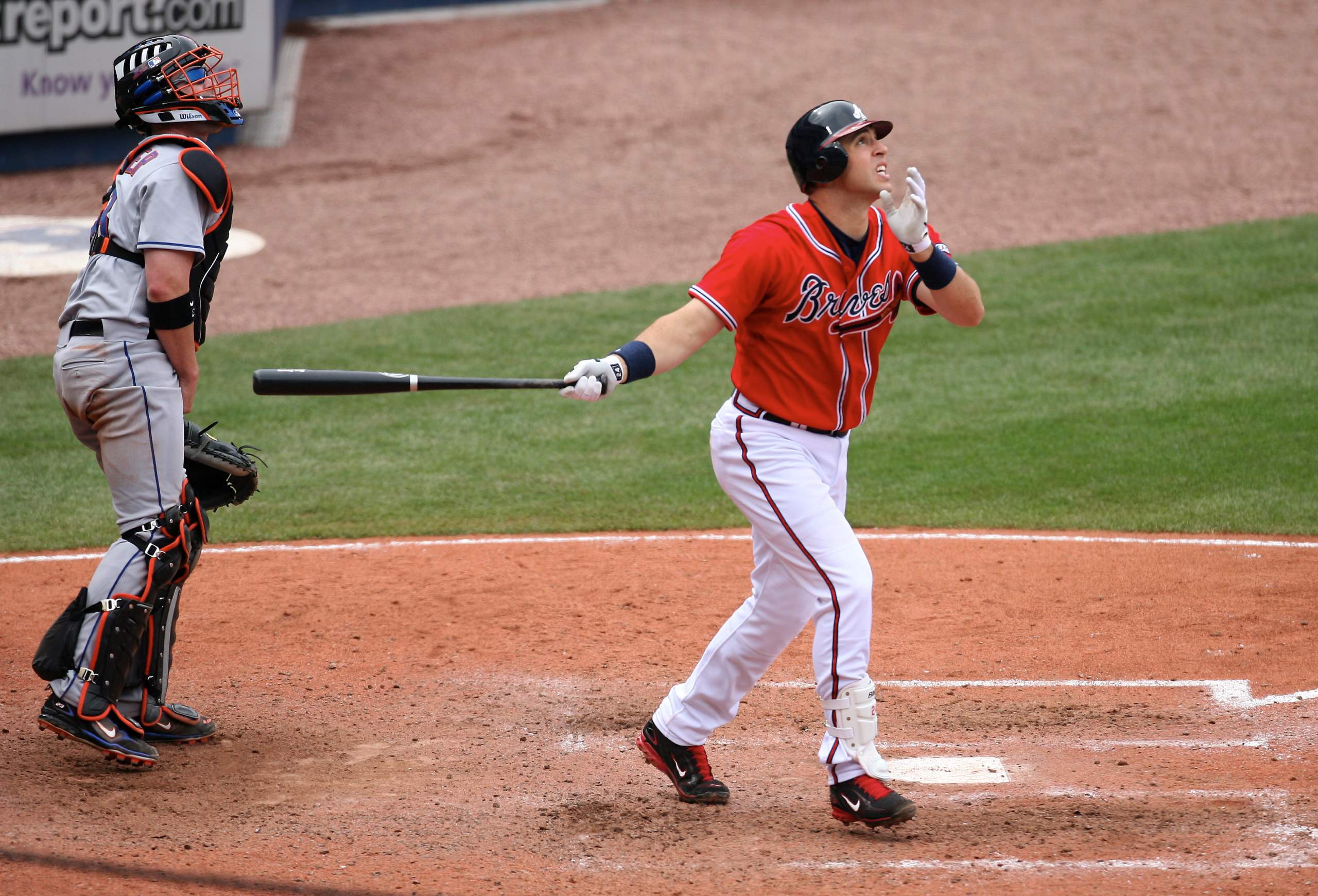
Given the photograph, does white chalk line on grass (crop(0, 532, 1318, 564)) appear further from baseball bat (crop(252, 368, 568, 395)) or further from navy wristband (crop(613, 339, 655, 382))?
navy wristband (crop(613, 339, 655, 382))

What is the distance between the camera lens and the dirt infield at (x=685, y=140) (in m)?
13.8

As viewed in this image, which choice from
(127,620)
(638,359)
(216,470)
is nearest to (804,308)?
(638,359)

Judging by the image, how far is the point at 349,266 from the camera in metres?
13.8

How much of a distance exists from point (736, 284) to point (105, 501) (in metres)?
5.36

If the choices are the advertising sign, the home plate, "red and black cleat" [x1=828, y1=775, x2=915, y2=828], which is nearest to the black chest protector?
"red and black cleat" [x1=828, y1=775, x2=915, y2=828]

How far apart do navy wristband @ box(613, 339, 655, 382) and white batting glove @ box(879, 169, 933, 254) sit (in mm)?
797

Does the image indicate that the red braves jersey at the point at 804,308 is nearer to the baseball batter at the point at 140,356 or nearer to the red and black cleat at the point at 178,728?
the baseball batter at the point at 140,356

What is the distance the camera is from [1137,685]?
5191 millimetres

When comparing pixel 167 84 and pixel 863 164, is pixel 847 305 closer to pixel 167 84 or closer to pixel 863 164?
pixel 863 164

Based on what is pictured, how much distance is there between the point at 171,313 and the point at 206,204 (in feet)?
1.19

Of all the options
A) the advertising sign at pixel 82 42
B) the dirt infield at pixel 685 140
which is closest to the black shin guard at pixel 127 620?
the dirt infield at pixel 685 140

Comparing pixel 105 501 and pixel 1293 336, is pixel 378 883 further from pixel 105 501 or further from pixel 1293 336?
pixel 1293 336

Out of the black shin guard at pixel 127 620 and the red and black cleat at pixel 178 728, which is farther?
the red and black cleat at pixel 178 728

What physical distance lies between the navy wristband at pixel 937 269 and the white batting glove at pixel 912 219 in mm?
40
